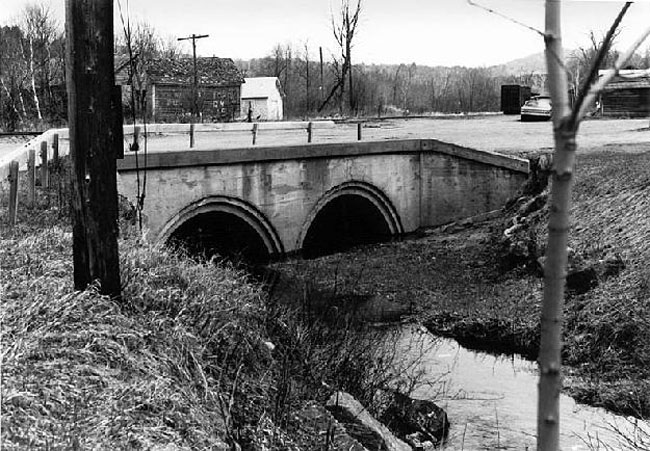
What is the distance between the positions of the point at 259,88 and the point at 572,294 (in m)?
50.0

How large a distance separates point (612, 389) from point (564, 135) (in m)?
10.3

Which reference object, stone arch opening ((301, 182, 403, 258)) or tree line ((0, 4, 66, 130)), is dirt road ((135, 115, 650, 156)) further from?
tree line ((0, 4, 66, 130))

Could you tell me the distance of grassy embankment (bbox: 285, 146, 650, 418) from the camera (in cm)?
1206

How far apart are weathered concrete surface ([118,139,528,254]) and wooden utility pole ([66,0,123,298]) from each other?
→ 12015 mm

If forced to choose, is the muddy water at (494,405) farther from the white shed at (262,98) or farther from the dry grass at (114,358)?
the white shed at (262,98)

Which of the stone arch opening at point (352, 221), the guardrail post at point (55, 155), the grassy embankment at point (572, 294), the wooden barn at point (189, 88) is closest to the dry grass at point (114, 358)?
the grassy embankment at point (572, 294)

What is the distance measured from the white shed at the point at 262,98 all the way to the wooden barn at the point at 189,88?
281 cm

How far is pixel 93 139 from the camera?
628 centimetres

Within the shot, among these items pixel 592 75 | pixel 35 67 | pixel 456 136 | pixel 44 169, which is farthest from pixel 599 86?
pixel 35 67

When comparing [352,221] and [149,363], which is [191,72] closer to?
[352,221]

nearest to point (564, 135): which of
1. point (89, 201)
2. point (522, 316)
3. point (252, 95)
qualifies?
point (89, 201)

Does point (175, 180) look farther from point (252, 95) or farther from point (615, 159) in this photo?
point (252, 95)

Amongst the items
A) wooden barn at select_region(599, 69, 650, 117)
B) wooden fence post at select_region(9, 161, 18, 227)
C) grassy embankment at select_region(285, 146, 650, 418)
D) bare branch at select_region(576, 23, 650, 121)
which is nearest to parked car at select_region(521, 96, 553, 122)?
wooden barn at select_region(599, 69, 650, 117)

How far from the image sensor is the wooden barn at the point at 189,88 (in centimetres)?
5409
